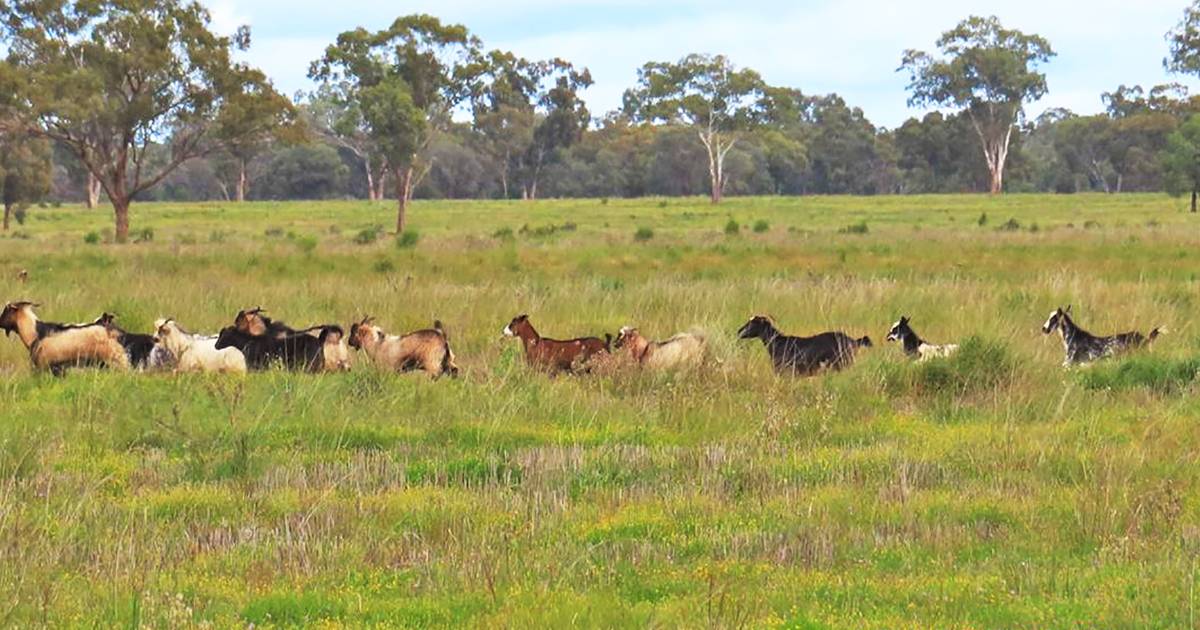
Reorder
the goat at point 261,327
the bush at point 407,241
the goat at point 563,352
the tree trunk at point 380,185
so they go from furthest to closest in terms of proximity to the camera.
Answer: the tree trunk at point 380,185 < the bush at point 407,241 < the goat at point 261,327 < the goat at point 563,352

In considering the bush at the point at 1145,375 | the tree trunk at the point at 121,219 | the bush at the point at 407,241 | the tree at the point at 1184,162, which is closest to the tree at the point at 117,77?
the tree trunk at the point at 121,219

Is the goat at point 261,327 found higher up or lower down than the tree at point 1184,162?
lower down

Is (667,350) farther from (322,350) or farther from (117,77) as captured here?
(117,77)

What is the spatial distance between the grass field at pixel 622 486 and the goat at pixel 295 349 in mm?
842

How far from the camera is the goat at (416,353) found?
12.2 m

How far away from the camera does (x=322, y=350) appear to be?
12328 mm

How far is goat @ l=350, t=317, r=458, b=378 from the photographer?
1223cm

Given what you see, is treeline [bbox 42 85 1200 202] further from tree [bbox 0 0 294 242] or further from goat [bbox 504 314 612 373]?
goat [bbox 504 314 612 373]

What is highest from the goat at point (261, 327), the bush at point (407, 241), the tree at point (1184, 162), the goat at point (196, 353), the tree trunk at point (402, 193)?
the tree at point (1184, 162)

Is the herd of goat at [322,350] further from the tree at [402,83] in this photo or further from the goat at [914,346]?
the tree at [402,83]

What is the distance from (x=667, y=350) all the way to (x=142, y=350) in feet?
17.5

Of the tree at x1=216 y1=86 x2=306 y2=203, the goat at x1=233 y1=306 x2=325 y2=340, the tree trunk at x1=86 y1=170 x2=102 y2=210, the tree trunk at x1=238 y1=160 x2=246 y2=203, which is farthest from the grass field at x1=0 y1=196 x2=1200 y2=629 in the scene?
the tree trunk at x1=238 y1=160 x2=246 y2=203

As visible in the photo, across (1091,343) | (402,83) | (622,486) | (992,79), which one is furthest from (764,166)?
(622,486)

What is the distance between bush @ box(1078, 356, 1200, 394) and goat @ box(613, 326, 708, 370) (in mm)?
3662
